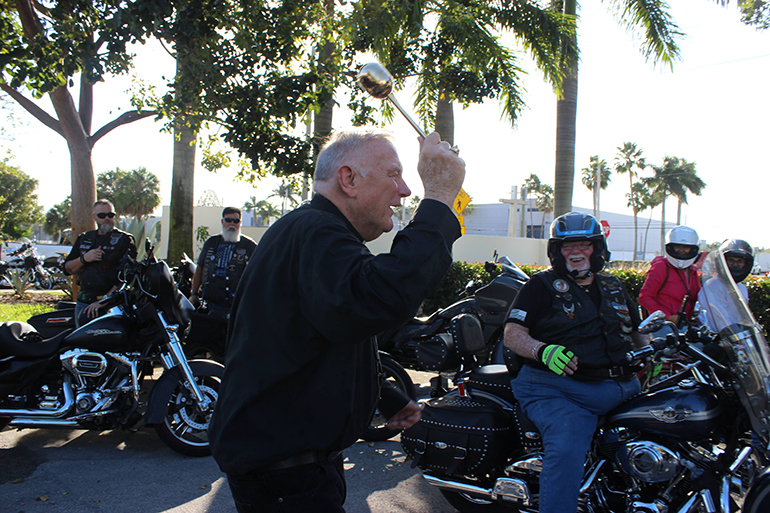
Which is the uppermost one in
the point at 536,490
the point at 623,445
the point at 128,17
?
the point at 128,17

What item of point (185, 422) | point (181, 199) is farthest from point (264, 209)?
point (185, 422)

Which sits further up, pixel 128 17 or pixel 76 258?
pixel 128 17

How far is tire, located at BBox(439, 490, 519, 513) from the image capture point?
3.23 m

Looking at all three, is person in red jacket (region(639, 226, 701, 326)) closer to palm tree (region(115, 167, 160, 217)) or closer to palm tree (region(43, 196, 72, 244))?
palm tree (region(115, 167, 160, 217))

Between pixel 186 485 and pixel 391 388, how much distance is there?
2.47 meters

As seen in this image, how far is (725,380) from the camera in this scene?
2656 mm

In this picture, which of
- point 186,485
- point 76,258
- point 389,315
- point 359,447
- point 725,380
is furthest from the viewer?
point 76,258

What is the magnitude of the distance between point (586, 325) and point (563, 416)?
50 centimetres

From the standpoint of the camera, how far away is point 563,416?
282cm

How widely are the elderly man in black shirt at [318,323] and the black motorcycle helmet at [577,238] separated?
1.74 metres

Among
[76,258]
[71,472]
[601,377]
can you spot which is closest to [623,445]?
[601,377]

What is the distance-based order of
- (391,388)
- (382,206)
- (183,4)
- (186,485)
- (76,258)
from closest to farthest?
(382,206) < (391,388) < (186,485) < (76,258) < (183,4)

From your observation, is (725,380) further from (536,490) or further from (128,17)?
(128,17)

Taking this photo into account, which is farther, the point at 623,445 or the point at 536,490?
the point at 536,490
